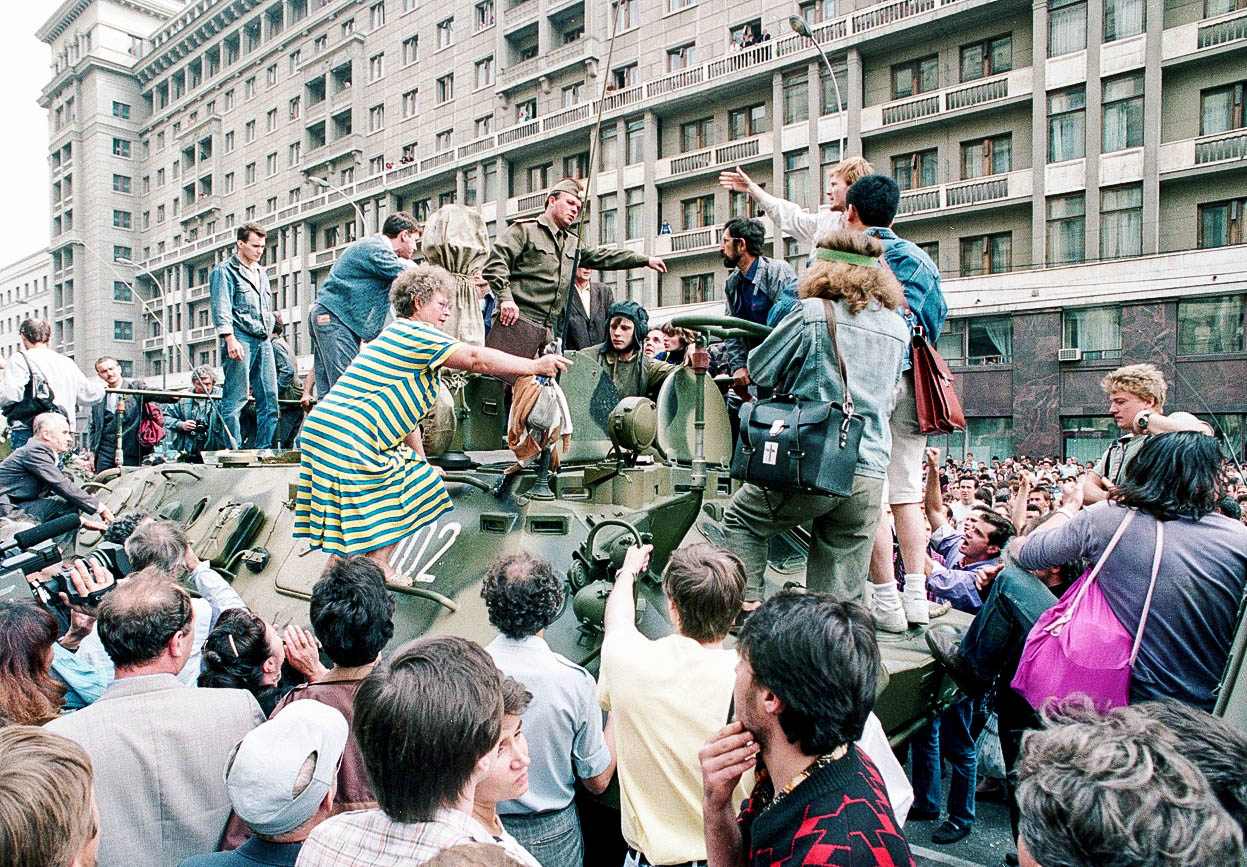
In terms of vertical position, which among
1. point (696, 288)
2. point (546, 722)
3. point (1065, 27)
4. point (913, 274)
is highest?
point (1065, 27)

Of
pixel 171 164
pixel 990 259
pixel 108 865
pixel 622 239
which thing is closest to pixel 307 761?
pixel 108 865

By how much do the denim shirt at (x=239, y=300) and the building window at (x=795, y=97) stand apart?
2446 centimetres

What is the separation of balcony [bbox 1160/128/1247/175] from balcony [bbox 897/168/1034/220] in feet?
10.8

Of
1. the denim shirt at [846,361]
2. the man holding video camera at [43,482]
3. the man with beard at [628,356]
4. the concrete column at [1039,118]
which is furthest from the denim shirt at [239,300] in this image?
the concrete column at [1039,118]

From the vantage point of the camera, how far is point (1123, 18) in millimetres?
23797

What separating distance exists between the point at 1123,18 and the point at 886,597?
2556cm

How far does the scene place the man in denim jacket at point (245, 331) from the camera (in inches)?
319

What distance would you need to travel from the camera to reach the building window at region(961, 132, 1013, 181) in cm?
2591

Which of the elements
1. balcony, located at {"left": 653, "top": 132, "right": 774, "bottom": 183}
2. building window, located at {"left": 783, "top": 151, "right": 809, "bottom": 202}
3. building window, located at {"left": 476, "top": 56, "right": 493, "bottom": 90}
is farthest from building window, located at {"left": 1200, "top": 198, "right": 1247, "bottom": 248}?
building window, located at {"left": 476, "top": 56, "right": 493, "bottom": 90}

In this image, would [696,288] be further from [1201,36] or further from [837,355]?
[837,355]

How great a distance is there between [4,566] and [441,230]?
119 inches

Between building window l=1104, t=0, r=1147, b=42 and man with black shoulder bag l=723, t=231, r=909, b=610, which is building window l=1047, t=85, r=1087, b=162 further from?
man with black shoulder bag l=723, t=231, r=909, b=610

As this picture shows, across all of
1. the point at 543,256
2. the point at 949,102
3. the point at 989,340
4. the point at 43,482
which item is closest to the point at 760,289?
the point at 543,256

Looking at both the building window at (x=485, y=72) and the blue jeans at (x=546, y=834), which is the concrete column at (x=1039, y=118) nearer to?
the building window at (x=485, y=72)
